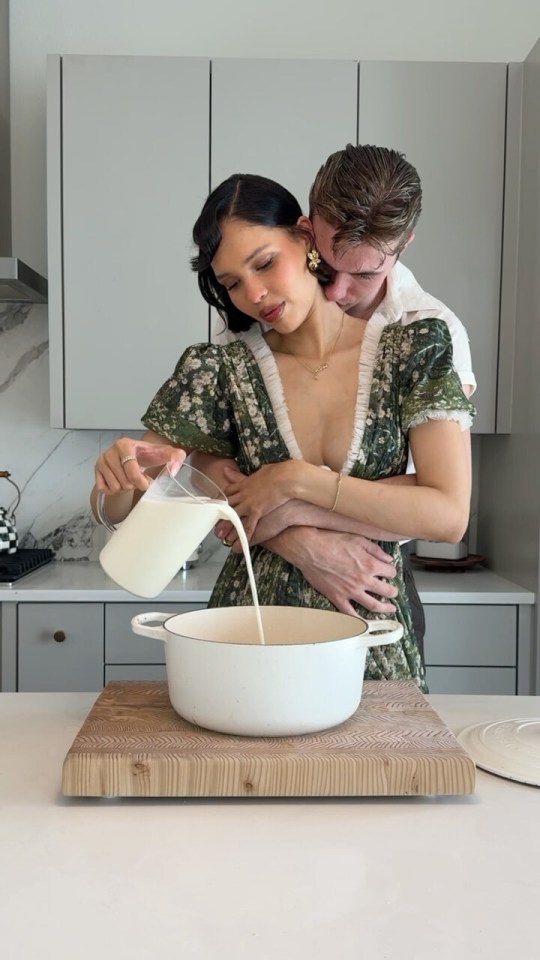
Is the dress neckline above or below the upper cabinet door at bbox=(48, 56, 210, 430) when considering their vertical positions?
below

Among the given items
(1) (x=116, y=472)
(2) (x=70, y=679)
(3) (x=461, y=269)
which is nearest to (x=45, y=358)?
(2) (x=70, y=679)

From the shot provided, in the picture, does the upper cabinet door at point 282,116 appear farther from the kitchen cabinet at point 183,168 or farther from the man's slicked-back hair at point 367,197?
the man's slicked-back hair at point 367,197

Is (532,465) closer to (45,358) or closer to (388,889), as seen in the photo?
Answer: (45,358)

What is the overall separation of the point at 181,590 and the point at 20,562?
0.48 meters

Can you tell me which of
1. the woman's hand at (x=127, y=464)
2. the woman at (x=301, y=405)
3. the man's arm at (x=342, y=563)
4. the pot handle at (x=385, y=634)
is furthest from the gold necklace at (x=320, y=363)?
the pot handle at (x=385, y=634)

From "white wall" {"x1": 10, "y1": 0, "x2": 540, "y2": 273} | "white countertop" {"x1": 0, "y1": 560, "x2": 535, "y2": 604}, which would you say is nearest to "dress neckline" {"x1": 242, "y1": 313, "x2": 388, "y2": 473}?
"white countertop" {"x1": 0, "y1": 560, "x2": 535, "y2": 604}

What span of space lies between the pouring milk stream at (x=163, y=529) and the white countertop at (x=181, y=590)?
1366 mm

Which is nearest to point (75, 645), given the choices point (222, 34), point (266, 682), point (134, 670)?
point (134, 670)

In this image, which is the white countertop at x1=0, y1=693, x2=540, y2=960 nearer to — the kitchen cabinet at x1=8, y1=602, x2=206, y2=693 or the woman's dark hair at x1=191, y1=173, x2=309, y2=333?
the woman's dark hair at x1=191, y1=173, x2=309, y2=333

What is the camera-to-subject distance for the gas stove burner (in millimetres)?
2410

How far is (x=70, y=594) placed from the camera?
2365mm

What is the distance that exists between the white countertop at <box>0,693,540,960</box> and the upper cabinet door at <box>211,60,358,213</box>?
1.95m

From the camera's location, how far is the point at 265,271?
1276 millimetres

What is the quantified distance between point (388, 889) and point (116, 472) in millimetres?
575
